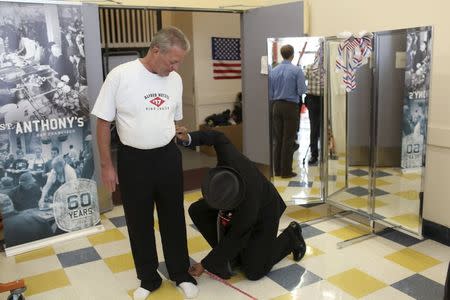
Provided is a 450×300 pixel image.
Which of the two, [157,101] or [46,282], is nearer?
[157,101]

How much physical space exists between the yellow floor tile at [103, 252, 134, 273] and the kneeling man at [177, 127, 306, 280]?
1.61 ft

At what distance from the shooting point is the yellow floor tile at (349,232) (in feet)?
11.5

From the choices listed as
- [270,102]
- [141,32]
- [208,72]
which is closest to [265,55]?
[270,102]

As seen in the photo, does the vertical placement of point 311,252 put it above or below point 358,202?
below

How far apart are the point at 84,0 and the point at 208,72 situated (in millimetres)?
3037

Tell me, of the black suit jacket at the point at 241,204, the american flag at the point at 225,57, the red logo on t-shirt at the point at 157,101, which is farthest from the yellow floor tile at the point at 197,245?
the american flag at the point at 225,57

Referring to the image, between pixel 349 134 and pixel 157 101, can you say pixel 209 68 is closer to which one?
pixel 349 134

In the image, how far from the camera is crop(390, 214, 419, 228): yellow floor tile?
10.3 ft

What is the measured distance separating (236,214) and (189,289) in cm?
54

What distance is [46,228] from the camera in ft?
11.4

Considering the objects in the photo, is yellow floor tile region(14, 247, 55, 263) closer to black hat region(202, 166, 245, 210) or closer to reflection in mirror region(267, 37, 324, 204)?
black hat region(202, 166, 245, 210)

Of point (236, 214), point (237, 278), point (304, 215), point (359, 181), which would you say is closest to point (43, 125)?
point (236, 214)

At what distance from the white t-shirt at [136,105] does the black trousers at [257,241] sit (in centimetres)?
67

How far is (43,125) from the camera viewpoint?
3344mm
